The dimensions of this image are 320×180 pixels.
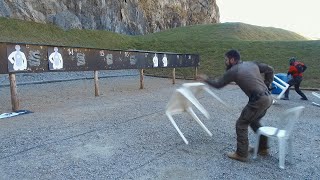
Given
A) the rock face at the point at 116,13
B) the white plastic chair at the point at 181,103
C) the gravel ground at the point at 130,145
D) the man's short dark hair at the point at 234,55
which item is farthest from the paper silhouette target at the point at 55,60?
the rock face at the point at 116,13

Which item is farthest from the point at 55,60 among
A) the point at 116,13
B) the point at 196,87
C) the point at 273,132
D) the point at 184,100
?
the point at 116,13

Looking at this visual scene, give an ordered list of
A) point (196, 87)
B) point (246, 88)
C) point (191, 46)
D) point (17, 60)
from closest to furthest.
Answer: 1. point (246, 88)
2. point (196, 87)
3. point (17, 60)
4. point (191, 46)

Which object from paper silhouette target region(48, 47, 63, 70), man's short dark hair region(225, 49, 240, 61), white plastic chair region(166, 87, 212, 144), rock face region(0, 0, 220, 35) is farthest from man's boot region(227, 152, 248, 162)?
rock face region(0, 0, 220, 35)

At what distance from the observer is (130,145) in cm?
562

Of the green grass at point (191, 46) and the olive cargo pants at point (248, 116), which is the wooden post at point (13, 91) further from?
the green grass at point (191, 46)

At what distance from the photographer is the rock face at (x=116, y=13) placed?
30.6 m

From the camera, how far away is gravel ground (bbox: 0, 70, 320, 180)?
4.44 metres

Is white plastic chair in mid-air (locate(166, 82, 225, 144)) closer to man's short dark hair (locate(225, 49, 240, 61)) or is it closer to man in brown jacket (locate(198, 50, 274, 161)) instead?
man in brown jacket (locate(198, 50, 274, 161))

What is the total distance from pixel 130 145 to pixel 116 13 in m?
41.8

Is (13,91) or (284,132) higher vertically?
(13,91)

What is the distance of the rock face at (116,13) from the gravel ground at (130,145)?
21852 mm

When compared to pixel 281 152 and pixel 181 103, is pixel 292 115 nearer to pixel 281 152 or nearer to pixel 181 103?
A: pixel 281 152

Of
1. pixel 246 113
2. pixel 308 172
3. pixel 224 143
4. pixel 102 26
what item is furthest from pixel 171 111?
pixel 102 26

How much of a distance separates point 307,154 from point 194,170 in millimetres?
2203
